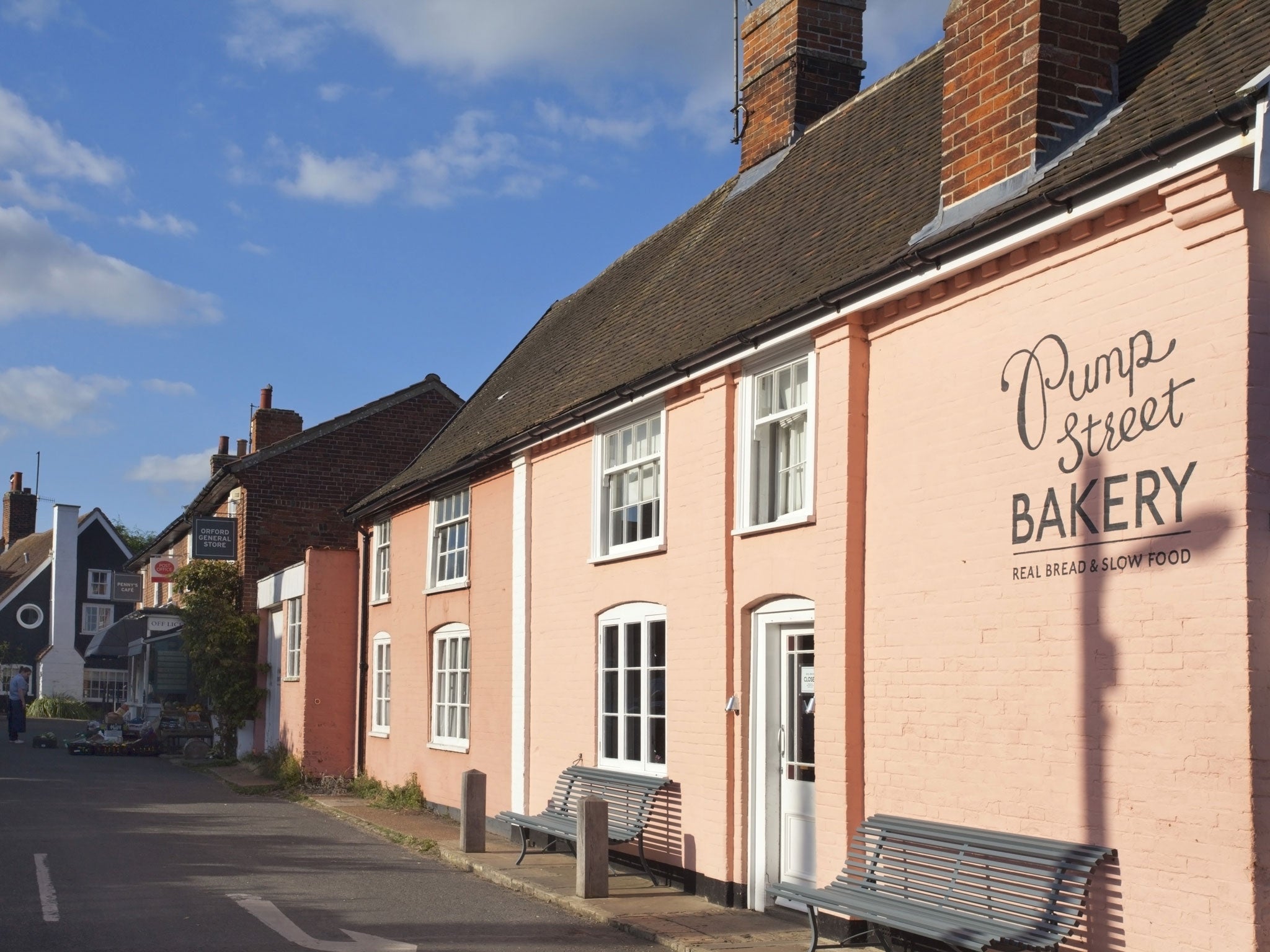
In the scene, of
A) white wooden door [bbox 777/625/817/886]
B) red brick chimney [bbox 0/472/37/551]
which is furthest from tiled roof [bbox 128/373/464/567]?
red brick chimney [bbox 0/472/37/551]

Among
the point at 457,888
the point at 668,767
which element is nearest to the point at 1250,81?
the point at 668,767

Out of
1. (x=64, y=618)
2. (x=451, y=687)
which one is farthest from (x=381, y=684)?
(x=64, y=618)

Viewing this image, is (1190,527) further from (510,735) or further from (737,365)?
(510,735)

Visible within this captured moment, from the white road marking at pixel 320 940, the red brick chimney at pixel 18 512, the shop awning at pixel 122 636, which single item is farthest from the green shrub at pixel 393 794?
the red brick chimney at pixel 18 512

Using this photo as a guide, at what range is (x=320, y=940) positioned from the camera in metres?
9.40

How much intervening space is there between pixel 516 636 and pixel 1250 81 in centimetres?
1076

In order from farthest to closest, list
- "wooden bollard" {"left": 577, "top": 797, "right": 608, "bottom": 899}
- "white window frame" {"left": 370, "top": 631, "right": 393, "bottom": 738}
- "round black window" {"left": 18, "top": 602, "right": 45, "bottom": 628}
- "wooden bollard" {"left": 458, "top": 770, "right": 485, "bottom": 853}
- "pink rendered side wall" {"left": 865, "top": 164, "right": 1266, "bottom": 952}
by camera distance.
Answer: "round black window" {"left": 18, "top": 602, "right": 45, "bottom": 628} < "white window frame" {"left": 370, "top": 631, "right": 393, "bottom": 738} < "wooden bollard" {"left": 458, "top": 770, "right": 485, "bottom": 853} < "wooden bollard" {"left": 577, "top": 797, "right": 608, "bottom": 899} < "pink rendered side wall" {"left": 865, "top": 164, "right": 1266, "bottom": 952}

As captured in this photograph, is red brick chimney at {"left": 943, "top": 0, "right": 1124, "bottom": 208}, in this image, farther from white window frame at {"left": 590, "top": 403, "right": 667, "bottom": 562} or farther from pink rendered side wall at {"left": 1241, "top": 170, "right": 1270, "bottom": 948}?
white window frame at {"left": 590, "top": 403, "right": 667, "bottom": 562}

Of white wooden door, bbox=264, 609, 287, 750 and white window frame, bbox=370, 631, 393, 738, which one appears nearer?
white window frame, bbox=370, 631, 393, 738

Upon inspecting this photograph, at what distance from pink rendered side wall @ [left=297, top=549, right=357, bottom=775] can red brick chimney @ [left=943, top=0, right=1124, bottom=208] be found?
16191 mm

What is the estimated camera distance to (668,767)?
A: 12.1 meters

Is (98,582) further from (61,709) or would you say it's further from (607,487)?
(607,487)

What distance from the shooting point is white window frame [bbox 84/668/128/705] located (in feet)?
187

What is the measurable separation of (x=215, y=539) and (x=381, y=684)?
26.4ft
